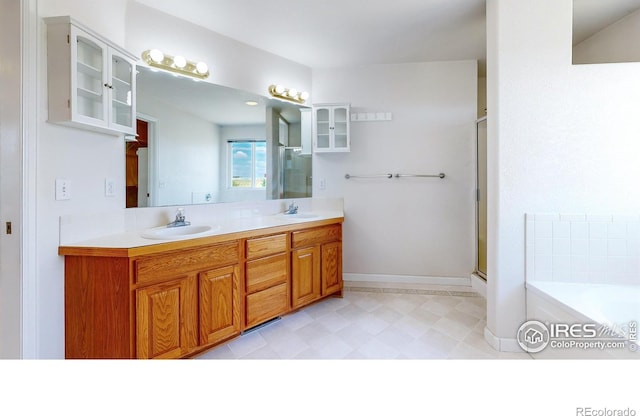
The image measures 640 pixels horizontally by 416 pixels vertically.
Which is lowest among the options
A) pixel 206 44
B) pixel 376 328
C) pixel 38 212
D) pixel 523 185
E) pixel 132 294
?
pixel 376 328

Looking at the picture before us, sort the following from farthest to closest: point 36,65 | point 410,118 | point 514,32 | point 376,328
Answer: point 410,118 → point 376,328 → point 514,32 → point 36,65

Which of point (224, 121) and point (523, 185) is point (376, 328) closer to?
point (523, 185)

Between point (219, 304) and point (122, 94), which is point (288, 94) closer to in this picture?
point (122, 94)

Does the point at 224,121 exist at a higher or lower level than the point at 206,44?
lower

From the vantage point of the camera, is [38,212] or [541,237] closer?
[38,212]

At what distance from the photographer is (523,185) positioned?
1.78 meters

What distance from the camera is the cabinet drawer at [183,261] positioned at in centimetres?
142

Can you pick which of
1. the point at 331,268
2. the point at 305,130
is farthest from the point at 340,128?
the point at 331,268

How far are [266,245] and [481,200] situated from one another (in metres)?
2.30

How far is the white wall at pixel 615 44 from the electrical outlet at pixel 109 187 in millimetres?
3878

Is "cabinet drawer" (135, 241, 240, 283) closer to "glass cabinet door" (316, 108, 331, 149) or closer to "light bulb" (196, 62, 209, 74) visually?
"light bulb" (196, 62, 209, 74)
